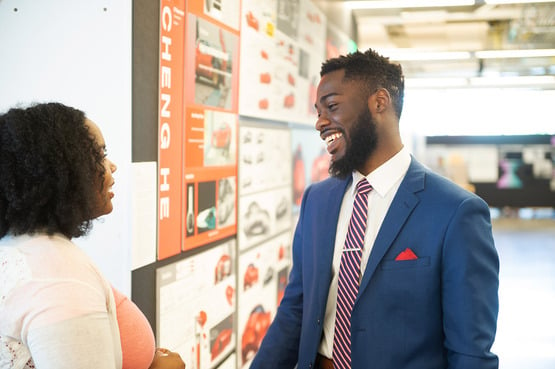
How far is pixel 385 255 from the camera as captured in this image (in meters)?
1.64

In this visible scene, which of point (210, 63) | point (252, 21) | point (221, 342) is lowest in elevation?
point (221, 342)

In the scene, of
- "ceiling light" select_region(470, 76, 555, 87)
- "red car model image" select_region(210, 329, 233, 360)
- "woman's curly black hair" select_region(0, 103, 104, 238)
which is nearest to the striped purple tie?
"woman's curly black hair" select_region(0, 103, 104, 238)

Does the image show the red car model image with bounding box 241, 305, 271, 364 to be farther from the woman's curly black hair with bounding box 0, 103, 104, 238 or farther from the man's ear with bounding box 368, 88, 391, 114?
the woman's curly black hair with bounding box 0, 103, 104, 238

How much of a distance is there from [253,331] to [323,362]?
1815mm

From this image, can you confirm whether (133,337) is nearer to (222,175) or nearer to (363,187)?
(363,187)

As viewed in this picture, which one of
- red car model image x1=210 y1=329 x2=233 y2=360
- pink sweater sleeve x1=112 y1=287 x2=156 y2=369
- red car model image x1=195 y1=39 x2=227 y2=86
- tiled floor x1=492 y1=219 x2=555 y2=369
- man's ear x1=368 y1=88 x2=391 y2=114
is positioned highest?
red car model image x1=195 y1=39 x2=227 y2=86

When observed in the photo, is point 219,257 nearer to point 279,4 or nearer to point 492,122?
point 279,4

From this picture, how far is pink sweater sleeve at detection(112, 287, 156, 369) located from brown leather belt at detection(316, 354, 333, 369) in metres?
0.57

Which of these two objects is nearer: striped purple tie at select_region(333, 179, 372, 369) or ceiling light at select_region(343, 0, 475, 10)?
striped purple tie at select_region(333, 179, 372, 369)

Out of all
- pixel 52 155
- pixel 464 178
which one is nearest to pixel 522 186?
pixel 464 178

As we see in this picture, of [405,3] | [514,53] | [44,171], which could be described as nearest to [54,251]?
[44,171]

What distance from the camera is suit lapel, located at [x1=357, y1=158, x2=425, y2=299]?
1.64 metres

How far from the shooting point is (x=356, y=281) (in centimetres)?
171

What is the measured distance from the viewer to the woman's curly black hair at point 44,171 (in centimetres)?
126
